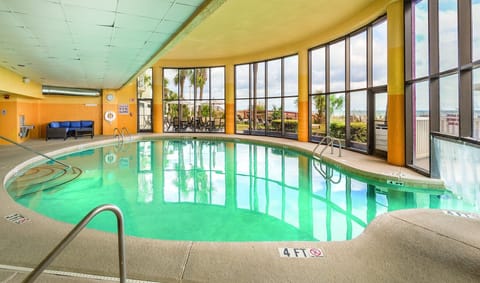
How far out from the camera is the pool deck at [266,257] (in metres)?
1.95

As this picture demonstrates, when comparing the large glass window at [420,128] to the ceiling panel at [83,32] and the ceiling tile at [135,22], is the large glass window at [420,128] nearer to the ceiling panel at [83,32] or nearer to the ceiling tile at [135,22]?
the ceiling panel at [83,32]

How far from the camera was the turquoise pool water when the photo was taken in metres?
3.66

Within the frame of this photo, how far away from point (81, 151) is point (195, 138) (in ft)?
16.3

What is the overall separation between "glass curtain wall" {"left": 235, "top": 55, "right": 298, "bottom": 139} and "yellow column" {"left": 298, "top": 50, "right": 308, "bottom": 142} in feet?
2.99

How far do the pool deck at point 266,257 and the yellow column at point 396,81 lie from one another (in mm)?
3622

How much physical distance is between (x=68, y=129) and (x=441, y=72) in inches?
505

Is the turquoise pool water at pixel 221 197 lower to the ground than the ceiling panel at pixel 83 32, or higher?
lower

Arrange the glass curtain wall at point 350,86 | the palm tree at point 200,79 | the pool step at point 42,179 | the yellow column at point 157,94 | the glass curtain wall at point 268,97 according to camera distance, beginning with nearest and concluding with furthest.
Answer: the pool step at point 42,179 → the glass curtain wall at point 350,86 → the glass curtain wall at point 268,97 → the yellow column at point 157,94 → the palm tree at point 200,79

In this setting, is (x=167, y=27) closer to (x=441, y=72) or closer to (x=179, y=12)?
(x=179, y=12)

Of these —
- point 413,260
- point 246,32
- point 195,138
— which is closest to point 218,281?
point 413,260

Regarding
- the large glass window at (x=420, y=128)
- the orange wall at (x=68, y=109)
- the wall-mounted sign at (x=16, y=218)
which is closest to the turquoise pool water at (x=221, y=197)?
the wall-mounted sign at (x=16, y=218)

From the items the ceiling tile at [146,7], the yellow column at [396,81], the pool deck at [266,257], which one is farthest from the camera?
the yellow column at [396,81]

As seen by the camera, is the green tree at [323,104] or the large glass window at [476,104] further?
the green tree at [323,104]

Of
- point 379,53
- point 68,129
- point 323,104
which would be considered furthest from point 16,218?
point 68,129
